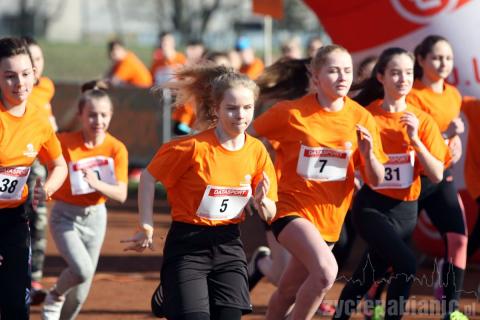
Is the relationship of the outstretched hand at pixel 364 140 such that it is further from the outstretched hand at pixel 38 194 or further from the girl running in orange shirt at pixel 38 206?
the girl running in orange shirt at pixel 38 206

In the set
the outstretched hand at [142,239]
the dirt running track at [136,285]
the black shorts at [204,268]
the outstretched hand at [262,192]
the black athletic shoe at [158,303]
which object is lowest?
the dirt running track at [136,285]

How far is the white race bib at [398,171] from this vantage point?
23.3 feet

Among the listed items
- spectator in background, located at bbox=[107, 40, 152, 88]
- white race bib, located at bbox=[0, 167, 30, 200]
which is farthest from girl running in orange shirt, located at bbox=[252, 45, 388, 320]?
spectator in background, located at bbox=[107, 40, 152, 88]

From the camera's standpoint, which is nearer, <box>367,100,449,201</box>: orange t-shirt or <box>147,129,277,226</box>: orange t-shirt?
<box>147,129,277,226</box>: orange t-shirt

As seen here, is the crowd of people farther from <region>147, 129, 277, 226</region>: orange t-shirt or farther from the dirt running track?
the dirt running track

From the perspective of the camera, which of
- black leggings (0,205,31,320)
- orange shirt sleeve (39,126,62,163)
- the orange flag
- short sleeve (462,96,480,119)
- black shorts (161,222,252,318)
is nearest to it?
black shorts (161,222,252,318)

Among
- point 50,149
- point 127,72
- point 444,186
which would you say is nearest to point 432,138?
point 444,186

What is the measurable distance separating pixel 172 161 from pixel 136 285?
391cm

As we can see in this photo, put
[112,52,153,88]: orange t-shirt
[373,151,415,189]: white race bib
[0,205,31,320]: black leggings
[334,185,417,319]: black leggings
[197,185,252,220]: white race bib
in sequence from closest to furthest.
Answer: [197,185,252,220]: white race bib, [0,205,31,320]: black leggings, [334,185,417,319]: black leggings, [373,151,415,189]: white race bib, [112,52,153,88]: orange t-shirt

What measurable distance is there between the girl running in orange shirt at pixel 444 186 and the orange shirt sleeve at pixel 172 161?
236cm

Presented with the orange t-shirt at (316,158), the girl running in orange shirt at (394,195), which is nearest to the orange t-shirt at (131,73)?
the girl running in orange shirt at (394,195)

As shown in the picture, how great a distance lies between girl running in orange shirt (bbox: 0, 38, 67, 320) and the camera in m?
5.97

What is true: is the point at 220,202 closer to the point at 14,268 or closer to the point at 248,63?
the point at 14,268

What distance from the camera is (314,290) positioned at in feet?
20.6
